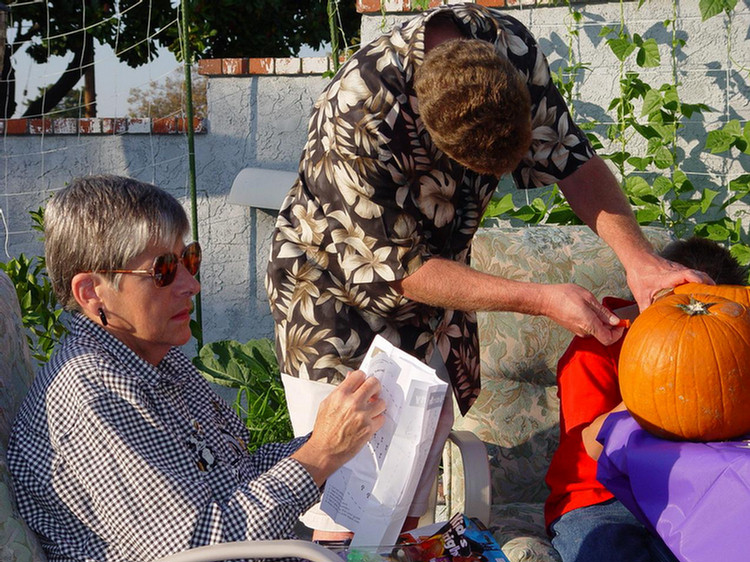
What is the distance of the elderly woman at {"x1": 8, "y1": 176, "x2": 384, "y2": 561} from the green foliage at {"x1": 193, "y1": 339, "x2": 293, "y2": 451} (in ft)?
7.62

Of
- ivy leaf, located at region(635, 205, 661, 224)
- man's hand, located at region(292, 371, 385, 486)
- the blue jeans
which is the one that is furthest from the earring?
ivy leaf, located at region(635, 205, 661, 224)

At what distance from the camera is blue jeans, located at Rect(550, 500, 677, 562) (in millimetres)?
2234

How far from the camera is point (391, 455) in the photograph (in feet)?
5.80

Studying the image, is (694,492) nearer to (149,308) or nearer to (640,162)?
(149,308)

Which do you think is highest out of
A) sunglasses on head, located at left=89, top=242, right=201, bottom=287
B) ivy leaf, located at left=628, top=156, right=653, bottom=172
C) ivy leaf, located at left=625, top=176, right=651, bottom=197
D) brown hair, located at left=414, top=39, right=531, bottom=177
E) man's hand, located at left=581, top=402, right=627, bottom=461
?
brown hair, located at left=414, top=39, right=531, bottom=177

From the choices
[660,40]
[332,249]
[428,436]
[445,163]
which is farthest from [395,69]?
[660,40]

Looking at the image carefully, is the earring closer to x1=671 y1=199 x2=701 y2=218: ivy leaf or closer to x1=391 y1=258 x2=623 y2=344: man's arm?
x1=391 y1=258 x2=623 y2=344: man's arm

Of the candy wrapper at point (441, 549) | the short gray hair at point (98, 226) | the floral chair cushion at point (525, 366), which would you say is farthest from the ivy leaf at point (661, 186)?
the short gray hair at point (98, 226)

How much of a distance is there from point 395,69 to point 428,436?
1.07 metres

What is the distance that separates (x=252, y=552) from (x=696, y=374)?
980 mm

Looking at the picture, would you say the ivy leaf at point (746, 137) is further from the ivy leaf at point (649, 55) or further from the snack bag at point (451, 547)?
the snack bag at point (451, 547)

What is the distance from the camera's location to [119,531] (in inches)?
65.4

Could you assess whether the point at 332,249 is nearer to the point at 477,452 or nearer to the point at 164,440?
the point at 477,452

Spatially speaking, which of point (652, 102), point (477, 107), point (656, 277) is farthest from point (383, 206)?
point (652, 102)
